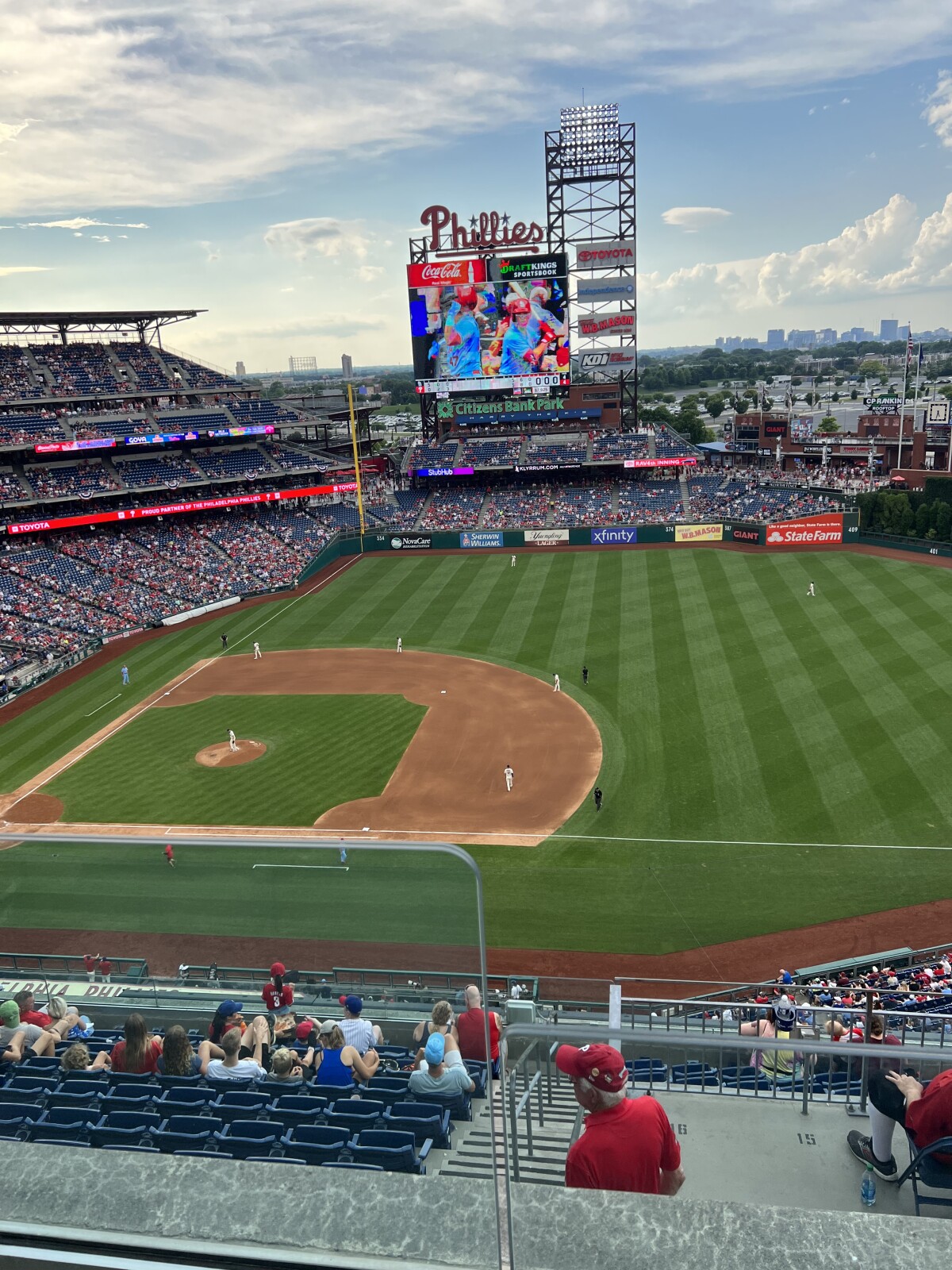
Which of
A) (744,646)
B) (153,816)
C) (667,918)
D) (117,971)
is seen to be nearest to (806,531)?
(744,646)

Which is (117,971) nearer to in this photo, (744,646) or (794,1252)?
(794,1252)

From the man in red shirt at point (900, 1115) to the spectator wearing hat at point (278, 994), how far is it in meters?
3.90

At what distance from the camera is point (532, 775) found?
27109 mm

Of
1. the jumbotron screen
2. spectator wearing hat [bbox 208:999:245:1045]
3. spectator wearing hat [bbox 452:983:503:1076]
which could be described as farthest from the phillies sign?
spectator wearing hat [bbox 452:983:503:1076]

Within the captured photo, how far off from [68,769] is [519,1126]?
27790mm

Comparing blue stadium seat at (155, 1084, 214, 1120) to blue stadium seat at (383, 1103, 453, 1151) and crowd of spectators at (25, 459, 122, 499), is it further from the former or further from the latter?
crowd of spectators at (25, 459, 122, 499)

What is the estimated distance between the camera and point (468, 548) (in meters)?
59.5

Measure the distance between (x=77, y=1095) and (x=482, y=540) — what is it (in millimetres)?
54725

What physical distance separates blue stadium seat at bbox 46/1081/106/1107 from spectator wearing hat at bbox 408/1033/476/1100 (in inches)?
82.2

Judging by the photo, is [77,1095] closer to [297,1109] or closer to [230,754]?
[297,1109]

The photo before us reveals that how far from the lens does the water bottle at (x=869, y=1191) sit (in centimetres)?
414

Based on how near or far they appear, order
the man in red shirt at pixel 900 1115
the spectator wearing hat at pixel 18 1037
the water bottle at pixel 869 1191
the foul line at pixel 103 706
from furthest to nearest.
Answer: the foul line at pixel 103 706
the spectator wearing hat at pixel 18 1037
the water bottle at pixel 869 1191
the man in red shirt at pixel 900 1115

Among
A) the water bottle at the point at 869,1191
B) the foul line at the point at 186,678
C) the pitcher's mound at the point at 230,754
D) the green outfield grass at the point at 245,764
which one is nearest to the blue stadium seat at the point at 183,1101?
the water bottle at the point at 869,1191

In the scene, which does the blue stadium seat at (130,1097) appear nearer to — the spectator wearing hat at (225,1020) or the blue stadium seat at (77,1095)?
the blue stadium seat at (77,1095)
